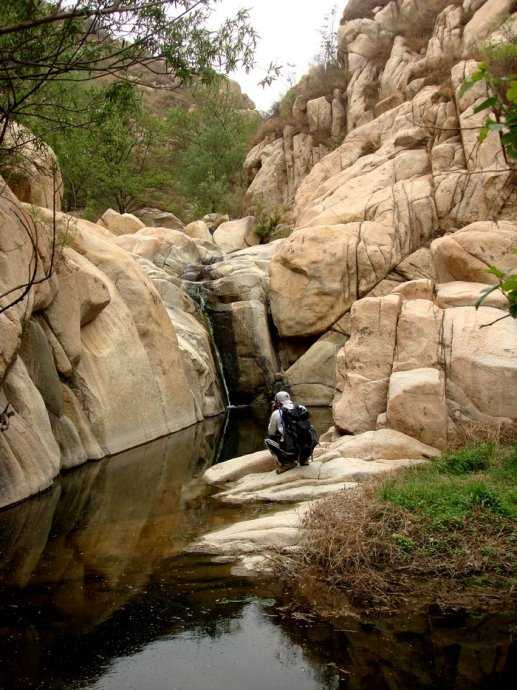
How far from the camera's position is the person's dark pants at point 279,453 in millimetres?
11625

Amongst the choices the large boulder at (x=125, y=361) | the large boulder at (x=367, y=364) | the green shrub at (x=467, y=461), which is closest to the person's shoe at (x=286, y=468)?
the large boulder at (x=367, y=364)

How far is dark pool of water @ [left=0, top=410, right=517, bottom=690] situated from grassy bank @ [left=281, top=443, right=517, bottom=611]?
0.44 m

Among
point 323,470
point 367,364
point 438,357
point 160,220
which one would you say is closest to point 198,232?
point 160,220

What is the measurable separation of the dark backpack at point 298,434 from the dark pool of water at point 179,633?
6.86 feet

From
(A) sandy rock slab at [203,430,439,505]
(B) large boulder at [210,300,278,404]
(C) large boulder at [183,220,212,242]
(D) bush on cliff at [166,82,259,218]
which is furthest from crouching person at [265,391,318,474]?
(D) bush on cliff at [166,82,259,218]

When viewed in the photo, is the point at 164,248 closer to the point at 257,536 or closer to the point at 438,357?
the point at 438,357

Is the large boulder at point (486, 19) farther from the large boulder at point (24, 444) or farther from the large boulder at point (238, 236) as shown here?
the large boulder at point (24, 444)

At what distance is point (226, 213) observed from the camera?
1676 inches

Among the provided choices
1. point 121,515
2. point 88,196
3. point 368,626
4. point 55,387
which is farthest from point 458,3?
point 368,626

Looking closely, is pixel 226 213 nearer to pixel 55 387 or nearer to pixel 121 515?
pixel 55 387

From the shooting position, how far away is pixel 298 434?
11.5 metres

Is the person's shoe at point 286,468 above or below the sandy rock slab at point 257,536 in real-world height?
below

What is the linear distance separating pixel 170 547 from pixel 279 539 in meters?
1.57

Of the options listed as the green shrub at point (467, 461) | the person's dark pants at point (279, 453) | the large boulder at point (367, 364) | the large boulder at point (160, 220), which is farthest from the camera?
the large boulder at point (160, 220)
